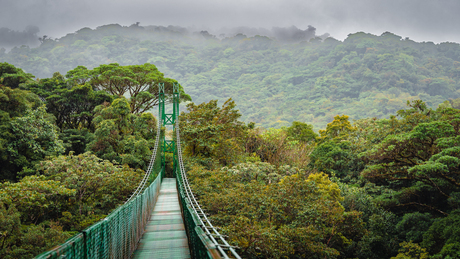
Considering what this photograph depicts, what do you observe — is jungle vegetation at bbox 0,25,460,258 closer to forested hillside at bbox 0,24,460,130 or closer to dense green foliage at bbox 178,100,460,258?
dense green foliage at bbox 178,100,460,258

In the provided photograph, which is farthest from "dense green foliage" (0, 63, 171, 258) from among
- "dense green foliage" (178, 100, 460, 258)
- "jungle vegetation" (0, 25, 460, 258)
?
"dense green foliage" (178, 100, 460, 258)

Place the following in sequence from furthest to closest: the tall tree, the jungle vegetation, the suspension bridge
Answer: the tall tree → the jungle vegetation → the suspension bridge

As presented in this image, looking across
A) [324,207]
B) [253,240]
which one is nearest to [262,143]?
[324,207]

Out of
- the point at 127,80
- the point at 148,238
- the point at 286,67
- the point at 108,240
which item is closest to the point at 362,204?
the point at 148,238

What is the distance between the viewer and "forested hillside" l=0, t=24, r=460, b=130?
3019 inches

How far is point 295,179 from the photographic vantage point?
10227 mm

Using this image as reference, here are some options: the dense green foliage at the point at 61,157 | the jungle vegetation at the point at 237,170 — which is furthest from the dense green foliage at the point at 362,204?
the dense green foliage at the point at 61,157

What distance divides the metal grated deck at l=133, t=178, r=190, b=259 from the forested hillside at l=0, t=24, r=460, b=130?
62.9 metres

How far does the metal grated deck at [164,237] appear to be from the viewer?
5.07 meters

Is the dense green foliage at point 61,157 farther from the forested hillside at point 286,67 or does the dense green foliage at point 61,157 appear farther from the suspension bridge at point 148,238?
the forested hillside at point 286,67

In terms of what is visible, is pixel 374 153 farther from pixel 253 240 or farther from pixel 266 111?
pixel 266 111

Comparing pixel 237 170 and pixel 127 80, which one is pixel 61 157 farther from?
pixel 127 80

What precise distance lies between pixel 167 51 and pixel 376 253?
111080 mm

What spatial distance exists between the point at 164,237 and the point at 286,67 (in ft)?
347
